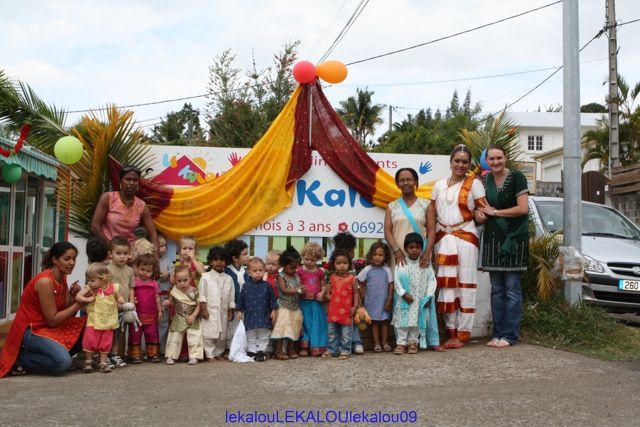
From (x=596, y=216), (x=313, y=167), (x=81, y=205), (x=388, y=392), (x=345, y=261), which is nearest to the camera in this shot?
(x=388, y=392)

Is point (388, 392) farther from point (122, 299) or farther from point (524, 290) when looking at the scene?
point (524, 290)

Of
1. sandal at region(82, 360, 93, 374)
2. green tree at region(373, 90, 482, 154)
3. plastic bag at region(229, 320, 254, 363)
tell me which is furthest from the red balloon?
green tree at region(373, 90, 482, 154)

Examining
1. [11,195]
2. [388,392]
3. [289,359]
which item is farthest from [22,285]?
[388,392]

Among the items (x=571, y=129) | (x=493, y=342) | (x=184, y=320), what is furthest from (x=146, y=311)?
(x=571, y=129)

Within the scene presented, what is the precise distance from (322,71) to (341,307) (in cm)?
280

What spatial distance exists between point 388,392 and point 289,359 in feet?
5.33

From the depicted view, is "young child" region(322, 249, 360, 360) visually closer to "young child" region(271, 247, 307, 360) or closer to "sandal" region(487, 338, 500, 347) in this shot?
"young child" region(271, 247, 307, 360)

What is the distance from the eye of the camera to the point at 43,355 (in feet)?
20.2

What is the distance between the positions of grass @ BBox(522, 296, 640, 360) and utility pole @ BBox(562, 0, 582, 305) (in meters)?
0.30

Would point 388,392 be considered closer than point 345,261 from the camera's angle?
Yes

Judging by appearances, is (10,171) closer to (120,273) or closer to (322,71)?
(120,273)

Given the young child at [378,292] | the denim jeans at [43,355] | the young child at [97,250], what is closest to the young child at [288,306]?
the young child at [378,292]

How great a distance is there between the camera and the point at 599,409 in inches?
195

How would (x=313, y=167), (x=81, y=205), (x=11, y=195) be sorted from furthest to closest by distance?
(x=11, y=195) → (x=313, y=167) → (x=81, y=205)
